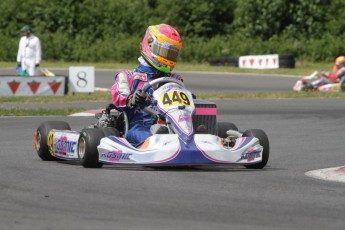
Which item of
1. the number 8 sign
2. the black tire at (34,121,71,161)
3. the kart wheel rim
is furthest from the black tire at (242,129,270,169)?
the number 8 sign

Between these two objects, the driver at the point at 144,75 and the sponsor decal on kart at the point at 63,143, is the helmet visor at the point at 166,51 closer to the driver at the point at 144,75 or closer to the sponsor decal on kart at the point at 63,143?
the driver at the point at 144,75

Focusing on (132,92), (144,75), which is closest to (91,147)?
(132,92)

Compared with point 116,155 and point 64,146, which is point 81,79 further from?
point 116,155

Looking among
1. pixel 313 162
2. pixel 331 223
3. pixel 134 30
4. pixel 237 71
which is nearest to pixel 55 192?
pixel 331 223

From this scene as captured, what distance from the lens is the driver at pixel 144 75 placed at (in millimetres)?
10336

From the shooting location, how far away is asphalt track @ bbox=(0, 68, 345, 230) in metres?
6.52

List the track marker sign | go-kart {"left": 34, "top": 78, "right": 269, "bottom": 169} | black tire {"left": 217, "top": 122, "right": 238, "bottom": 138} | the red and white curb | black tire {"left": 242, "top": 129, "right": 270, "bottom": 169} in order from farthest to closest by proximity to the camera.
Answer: the track marker sign, black tire {"left": 217, "top": 122, "right": 238, "bottom": 138}, black tire {"left": 242, "top": 129, "right": 270, "bottom": 169}, go-kart {"left": 34, "top": 78, "right": 269, "bottom": 169}, the red and white curb

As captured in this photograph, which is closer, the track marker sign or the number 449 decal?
the number 449 decal

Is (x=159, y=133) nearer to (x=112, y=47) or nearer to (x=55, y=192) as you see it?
(x=55, y=192)

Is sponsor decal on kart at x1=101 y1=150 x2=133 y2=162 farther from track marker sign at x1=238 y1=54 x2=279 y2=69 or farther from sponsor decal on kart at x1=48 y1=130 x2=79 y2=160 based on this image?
track marker sign at x1=238 y1=54 x2=279 y2=69

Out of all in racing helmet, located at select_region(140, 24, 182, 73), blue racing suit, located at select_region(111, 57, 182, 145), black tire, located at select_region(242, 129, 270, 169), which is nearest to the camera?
black tire, located at select_region(242, 129, 270, 169)

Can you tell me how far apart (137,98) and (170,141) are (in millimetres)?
748

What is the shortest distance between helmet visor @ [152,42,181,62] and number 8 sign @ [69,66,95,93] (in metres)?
13.2

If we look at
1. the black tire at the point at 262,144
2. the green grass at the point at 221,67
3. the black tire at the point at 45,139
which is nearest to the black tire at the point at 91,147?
the black tire at the point at 45,139
